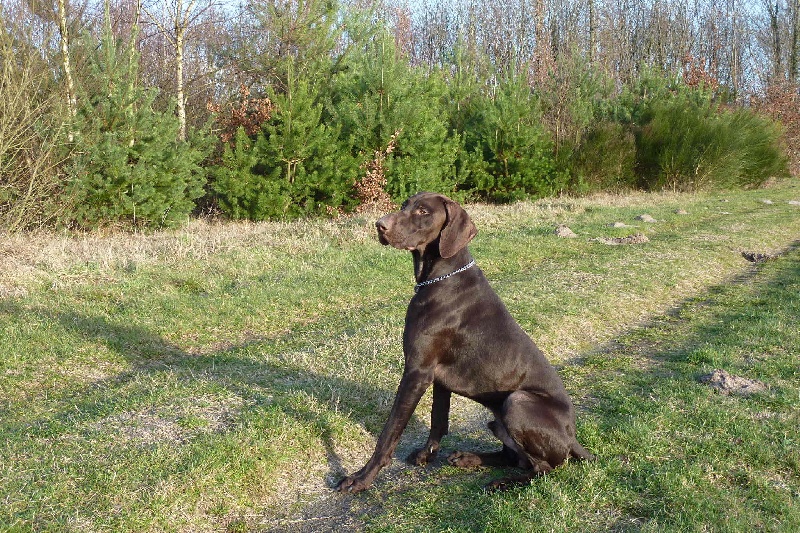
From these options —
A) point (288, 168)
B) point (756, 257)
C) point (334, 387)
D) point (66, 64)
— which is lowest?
point (334, 387)

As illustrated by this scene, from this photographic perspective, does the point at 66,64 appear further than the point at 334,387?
Yes

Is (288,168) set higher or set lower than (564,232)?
higher

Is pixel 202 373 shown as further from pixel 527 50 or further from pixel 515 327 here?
pixel 527 50

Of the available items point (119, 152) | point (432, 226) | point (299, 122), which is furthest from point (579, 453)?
point (299, 122)

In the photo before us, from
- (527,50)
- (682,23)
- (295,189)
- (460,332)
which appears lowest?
(460,332)

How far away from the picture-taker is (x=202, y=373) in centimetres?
589

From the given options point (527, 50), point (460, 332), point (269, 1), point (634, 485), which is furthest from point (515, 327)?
point (527, 50)

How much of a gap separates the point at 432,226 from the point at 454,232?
141mm

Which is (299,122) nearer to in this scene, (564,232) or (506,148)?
(564,232)

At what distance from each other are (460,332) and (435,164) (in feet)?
44.5

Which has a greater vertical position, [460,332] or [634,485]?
[460,332]

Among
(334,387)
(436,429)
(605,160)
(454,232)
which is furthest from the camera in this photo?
(605,160)

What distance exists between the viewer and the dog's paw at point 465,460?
13.8 ft

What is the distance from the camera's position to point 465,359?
400cm
